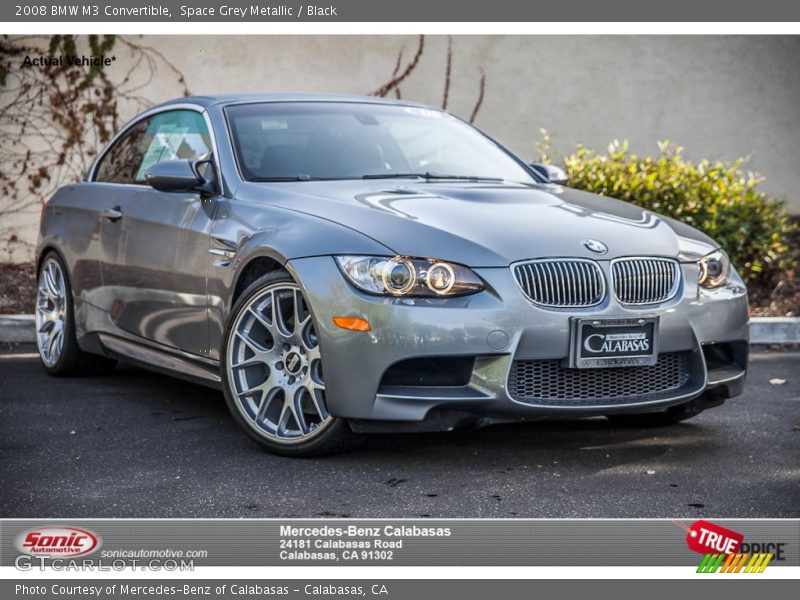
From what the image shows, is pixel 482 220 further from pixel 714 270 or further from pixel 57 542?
pixel 57 542

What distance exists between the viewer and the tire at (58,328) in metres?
7.04

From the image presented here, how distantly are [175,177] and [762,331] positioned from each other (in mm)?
4743

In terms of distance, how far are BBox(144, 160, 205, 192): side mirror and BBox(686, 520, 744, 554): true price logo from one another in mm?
2738

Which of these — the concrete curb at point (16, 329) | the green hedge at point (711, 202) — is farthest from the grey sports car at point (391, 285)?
the green hedge at point (711, 202)

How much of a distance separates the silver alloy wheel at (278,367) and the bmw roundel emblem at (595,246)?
44.3 inches

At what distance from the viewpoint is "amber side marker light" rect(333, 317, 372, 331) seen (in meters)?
4.64

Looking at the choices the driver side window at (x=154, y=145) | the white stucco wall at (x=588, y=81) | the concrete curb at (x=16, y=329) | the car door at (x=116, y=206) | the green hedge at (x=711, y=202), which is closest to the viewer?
the driver side window at (x=154, y=145)

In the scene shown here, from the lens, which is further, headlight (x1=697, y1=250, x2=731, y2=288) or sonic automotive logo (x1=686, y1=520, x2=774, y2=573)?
headlight (x1=697, y1=250, x2=731, y2=288)

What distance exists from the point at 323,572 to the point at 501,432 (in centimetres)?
205

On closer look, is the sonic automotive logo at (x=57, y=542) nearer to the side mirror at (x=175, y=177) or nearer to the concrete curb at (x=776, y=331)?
the side mirror at (x=175, y=177)

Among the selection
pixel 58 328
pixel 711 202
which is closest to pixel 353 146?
pixel 58 328

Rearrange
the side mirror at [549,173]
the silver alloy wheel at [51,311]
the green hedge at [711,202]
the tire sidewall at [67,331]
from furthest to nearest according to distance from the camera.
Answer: the green hedge at [711,202] → the silver alloy wheel at [51,311] → the tire sidewall at [67,331] → the side mirror at [549,173]

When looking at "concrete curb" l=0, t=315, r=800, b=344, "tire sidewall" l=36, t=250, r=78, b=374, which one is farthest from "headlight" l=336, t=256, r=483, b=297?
"concrete curb" l=0, t=315, r=800, b=344

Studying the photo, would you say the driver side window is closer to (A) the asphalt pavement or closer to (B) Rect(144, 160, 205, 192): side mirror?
(B) Rect(144, 160, 205, 192): side mirror
